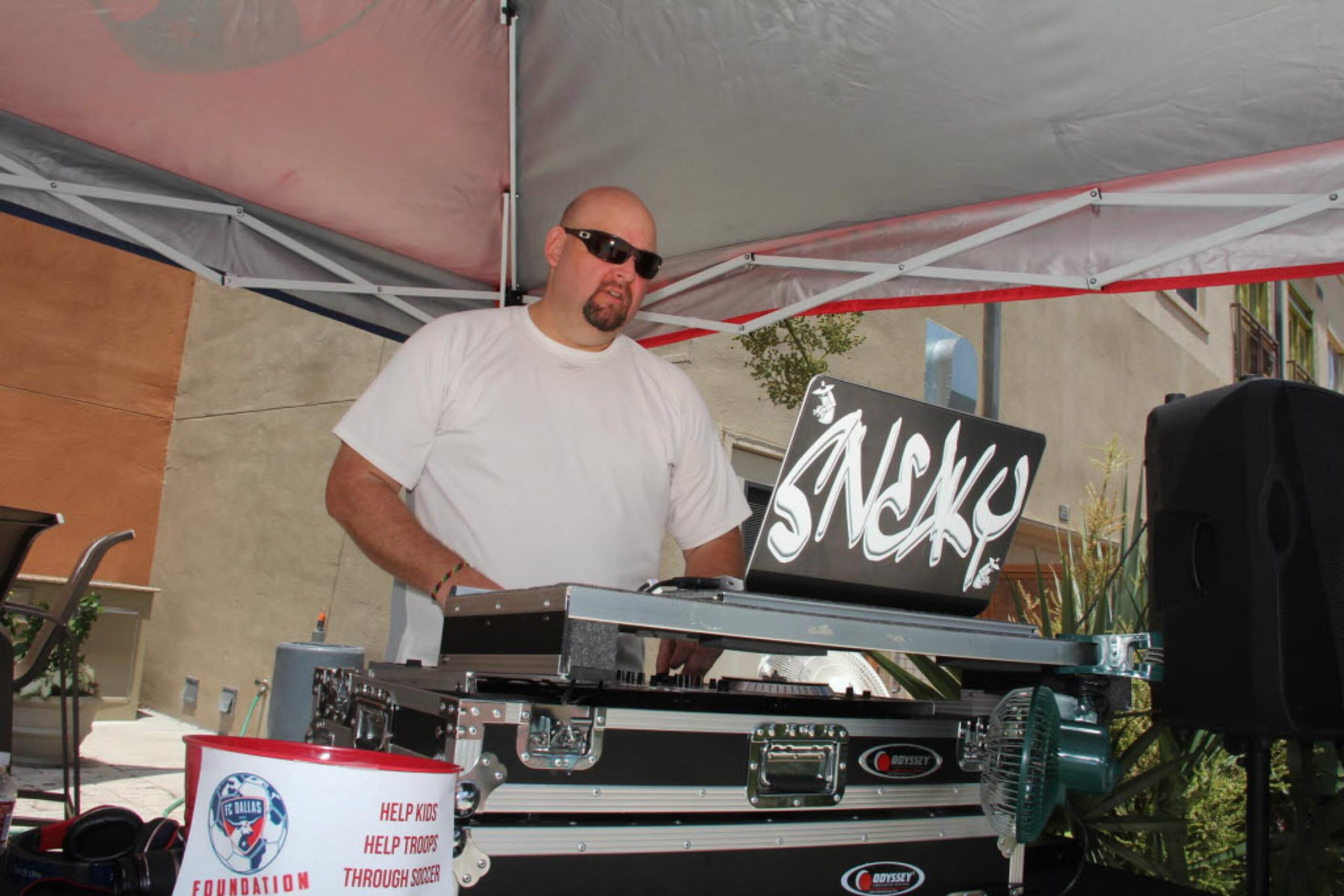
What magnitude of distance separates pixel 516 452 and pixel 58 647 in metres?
4.62

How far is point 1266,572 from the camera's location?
1.67m

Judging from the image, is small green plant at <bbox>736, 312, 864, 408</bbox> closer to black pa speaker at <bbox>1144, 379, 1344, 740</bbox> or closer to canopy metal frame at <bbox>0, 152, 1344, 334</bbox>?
canopy metal frame at <bbox>0, 152, 1344, 334</bbox>

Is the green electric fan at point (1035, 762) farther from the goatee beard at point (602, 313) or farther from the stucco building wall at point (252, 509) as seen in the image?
the stucco building wall at point (252, 509)

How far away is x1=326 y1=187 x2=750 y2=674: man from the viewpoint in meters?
2.10

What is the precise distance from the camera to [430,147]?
3350mm

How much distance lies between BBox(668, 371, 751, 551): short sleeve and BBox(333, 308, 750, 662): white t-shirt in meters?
0.05

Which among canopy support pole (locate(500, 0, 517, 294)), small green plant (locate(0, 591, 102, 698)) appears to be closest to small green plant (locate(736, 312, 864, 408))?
canopy support pole (locate(500, 0, 517, 294))

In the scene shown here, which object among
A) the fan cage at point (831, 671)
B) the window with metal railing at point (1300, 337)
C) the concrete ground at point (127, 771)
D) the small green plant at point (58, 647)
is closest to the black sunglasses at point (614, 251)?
the fan cage at point (831, 671)

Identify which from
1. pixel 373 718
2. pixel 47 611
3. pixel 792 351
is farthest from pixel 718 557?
pixel 792 351

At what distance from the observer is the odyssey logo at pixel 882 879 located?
4.95 ft

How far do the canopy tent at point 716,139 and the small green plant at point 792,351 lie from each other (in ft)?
9.79

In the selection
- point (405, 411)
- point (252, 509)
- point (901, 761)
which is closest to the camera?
point (901, 761)

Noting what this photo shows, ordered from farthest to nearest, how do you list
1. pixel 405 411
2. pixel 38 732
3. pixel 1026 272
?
pixel 38 732 → pixel 1026 272 → pixel 405 411

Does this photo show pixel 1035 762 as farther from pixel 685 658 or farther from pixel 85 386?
pixel 85 386
